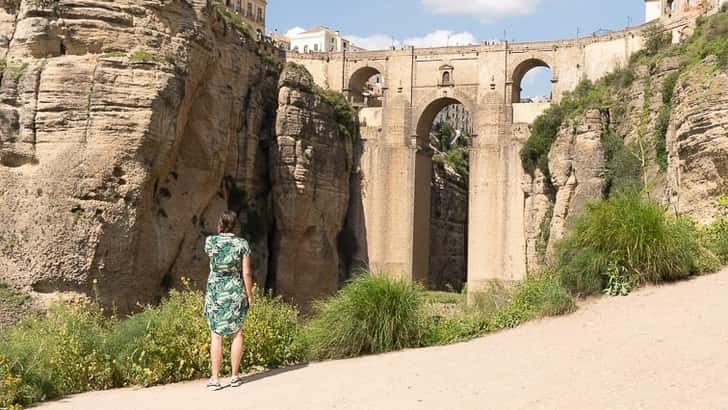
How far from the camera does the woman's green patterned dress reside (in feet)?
28.3

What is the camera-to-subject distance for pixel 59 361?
10.2 m

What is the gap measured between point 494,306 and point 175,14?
15576 mm

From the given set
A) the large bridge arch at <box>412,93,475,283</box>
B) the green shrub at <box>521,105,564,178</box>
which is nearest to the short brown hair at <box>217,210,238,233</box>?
the green shrub at <box>521,105,564,178</box>

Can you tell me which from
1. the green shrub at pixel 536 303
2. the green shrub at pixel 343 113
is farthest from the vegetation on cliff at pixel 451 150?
the green shrub at pixel 536 303

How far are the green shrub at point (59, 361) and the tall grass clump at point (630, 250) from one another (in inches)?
221

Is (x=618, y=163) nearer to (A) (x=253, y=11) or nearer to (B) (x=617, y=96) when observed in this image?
(B) (x=617, y=96)

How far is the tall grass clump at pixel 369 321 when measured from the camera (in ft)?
33.7

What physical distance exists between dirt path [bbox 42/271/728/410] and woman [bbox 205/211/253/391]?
353 mm

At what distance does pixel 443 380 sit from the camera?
7961 millimetres

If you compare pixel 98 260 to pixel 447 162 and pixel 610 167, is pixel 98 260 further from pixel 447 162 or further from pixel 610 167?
pixel 447 162

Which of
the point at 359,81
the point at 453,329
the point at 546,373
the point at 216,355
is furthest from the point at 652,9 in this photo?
the point at 216,355

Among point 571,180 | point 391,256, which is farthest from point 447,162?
point 571,180

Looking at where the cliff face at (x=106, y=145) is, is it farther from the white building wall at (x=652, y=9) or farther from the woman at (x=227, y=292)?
the white building wall at (x=652, y=9)

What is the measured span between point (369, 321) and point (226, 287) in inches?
86.1
